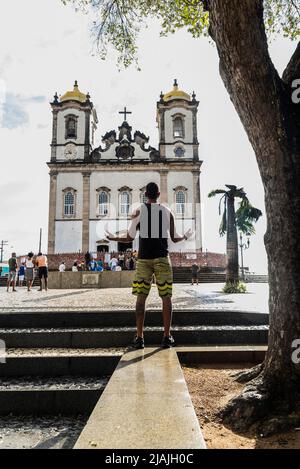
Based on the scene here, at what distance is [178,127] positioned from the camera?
129 ft

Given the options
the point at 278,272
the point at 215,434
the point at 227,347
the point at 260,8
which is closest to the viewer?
the point at 215,434

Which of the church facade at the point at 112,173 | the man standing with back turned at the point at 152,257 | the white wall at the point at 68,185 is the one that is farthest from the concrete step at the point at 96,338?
the white wall at the point at 68,185

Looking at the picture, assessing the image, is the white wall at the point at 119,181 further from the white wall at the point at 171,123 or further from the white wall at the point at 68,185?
the white wall at the point at 171,123

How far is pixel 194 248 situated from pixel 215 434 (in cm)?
3378

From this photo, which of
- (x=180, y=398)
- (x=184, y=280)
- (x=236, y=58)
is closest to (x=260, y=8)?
→ (x=236, y=58)

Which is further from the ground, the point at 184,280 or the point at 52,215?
the point at 52,215

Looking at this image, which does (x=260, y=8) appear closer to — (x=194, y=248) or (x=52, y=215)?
(x=194, y=248)

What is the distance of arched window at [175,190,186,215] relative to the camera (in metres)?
36.8

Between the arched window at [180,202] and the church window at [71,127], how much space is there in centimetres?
1292

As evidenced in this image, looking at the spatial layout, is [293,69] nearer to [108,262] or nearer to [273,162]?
[273,162]

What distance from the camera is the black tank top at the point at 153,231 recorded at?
3.98 meters

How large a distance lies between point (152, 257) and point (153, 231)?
29 cm

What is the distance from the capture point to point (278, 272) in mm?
2750

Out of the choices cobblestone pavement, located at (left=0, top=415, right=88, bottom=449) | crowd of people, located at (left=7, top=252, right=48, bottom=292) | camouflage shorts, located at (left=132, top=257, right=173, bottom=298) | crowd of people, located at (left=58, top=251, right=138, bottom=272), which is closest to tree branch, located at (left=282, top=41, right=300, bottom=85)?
camouflage shorts, located at (left=132, top=257, right=173, bottom=298)
